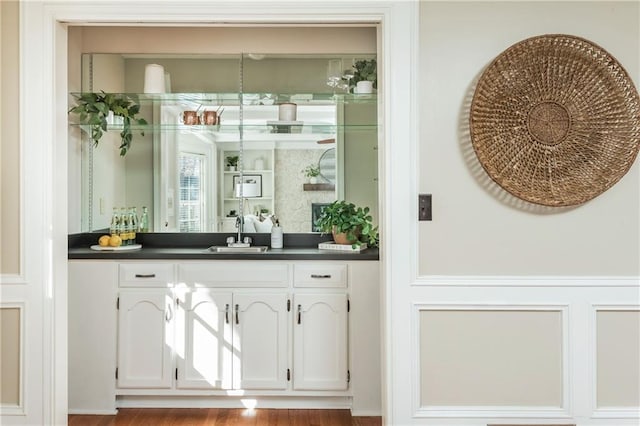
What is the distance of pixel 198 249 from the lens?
3.22 m

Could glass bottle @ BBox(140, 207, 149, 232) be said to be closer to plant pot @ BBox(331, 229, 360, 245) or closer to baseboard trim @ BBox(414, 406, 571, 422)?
plant pot @ BBox(331, 229, 360, 245)

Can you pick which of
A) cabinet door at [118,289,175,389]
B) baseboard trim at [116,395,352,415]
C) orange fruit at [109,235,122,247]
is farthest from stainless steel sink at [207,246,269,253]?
baseboard trim at [116,395,352,415]

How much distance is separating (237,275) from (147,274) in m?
0.52

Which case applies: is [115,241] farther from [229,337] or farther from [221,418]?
[221,418]

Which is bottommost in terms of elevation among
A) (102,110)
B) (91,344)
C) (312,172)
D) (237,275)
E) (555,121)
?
(91,344)

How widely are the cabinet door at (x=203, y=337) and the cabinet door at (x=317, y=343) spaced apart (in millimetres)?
400

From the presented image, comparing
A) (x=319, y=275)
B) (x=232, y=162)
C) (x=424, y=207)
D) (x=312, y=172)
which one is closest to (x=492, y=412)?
(x=424, y=207)

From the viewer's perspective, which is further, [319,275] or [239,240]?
[239,240]

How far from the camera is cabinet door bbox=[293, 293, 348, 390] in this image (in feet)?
8.95

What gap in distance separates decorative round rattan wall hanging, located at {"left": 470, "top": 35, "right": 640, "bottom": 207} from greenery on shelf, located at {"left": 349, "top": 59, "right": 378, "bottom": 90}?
1158 mm

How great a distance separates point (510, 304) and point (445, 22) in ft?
4.32

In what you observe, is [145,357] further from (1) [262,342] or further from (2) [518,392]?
(2) [518,392]

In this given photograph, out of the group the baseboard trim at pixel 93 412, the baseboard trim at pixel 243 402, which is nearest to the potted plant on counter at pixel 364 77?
the baseboard trim at pixel 243 402

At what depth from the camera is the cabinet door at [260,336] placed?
2738 mm
